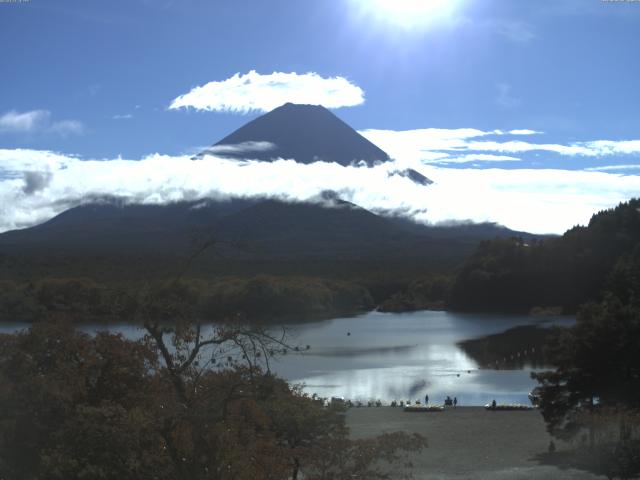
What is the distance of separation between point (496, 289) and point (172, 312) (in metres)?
58.3

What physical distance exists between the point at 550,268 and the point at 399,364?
3262 centimetres

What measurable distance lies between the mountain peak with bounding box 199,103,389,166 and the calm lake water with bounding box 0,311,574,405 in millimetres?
98649

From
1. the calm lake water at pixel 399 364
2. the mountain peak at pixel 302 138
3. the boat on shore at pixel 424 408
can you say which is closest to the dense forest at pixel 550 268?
the calm lake water at pixel 399 364

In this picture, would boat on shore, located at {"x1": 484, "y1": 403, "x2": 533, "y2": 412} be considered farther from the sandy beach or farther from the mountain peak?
the mountain peak

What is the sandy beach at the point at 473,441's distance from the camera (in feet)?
41.9

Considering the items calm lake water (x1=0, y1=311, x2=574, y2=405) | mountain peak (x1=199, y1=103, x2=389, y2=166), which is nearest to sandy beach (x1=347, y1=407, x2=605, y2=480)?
calm lake water (x1=0, y1=311, x2=574, y2=405)

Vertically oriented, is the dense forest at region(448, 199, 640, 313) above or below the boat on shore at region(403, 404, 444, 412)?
above

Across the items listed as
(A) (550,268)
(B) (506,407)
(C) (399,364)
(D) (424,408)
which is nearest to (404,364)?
(C) (399,364)

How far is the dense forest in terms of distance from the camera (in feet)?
190

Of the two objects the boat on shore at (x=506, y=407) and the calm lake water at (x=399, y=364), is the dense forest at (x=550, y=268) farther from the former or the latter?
the boat on shore at (x=506, y=407)

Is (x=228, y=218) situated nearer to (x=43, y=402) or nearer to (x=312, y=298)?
(x=312, y=298)

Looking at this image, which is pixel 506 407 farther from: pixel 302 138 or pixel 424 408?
→ pixel 302 138

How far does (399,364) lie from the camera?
31125mm

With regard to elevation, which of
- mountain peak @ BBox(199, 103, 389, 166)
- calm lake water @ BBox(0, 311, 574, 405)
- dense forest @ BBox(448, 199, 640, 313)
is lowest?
calm lake water @ BBox(0, 311, 574, 405)
